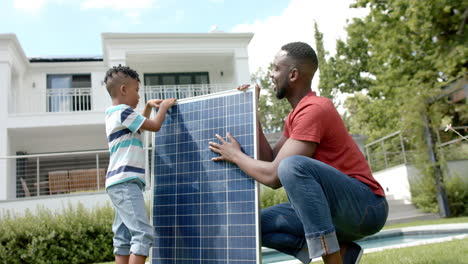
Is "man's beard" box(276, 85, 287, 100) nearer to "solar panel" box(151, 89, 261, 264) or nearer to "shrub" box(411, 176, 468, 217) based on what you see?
"solar panel" box(151, 89, 261, 264)

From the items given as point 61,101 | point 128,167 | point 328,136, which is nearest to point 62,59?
point 61,101

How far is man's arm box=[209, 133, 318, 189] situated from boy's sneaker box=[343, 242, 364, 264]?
582 mm

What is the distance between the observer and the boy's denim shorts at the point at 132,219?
274cm

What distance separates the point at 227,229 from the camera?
8.48 ft

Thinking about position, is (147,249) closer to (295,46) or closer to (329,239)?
(329,239)

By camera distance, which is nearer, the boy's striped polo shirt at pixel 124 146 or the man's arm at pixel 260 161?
the man's arm at pixel 260 161

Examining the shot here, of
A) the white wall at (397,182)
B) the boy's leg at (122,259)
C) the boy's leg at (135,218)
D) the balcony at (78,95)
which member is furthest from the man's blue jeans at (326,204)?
the balcony at (78,95)

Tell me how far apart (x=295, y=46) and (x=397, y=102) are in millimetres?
10956

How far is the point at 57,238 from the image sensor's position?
26.2 ft

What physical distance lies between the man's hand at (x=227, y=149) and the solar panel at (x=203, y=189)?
0.04 m

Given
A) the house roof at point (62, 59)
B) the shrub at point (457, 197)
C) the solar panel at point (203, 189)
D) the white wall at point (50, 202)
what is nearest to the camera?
the solar panel at point (203, 189)

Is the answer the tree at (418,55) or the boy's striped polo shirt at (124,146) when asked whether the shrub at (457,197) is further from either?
the boy's striped polo shirt at (124,146)

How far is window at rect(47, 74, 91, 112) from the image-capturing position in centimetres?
1656

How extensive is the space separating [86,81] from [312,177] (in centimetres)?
1683
